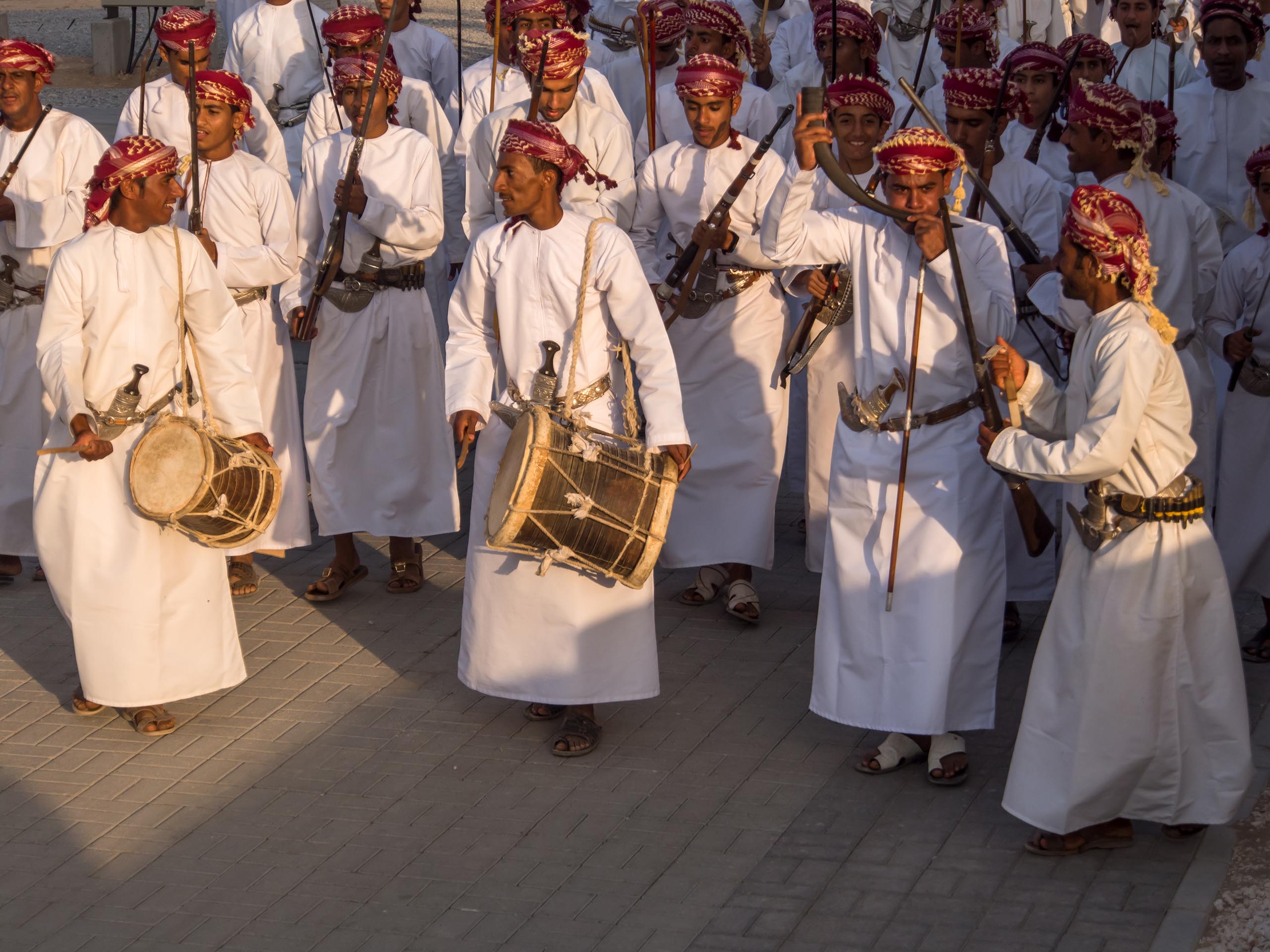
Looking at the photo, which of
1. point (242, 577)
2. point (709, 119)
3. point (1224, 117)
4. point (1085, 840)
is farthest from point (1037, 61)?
point (242, 577)

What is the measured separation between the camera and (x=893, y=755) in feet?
18.8

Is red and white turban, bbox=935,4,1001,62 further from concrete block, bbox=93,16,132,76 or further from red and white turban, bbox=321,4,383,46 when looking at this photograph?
concrete block, bbox=93,16,132,76

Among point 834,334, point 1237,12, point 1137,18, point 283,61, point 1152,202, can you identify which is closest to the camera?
point 1152,202

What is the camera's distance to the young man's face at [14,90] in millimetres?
7457

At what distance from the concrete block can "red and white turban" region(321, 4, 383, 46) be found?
10.3 m

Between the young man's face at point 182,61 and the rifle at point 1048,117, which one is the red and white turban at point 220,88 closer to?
the young man's face at point 182,61

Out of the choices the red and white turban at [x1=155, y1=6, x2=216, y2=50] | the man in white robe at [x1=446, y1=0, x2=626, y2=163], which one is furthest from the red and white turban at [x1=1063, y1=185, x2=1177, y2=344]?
the red and white turban at [x1=155, y1=6, x2=216, y2=50]

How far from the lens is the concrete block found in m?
16.9

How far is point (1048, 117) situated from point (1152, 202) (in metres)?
1.85

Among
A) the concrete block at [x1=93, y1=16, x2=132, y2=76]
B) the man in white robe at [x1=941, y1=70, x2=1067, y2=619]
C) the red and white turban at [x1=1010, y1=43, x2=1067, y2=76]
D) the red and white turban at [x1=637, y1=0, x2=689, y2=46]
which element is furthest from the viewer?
the concrete block at [x1=93, y1=16, x2=132, y2=76]

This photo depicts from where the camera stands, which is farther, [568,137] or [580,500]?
[568,137]

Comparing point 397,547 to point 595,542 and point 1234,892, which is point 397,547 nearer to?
point 595,542

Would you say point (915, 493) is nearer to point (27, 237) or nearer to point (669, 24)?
point (27, 237)

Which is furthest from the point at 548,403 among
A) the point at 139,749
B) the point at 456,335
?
the point at 139,749
